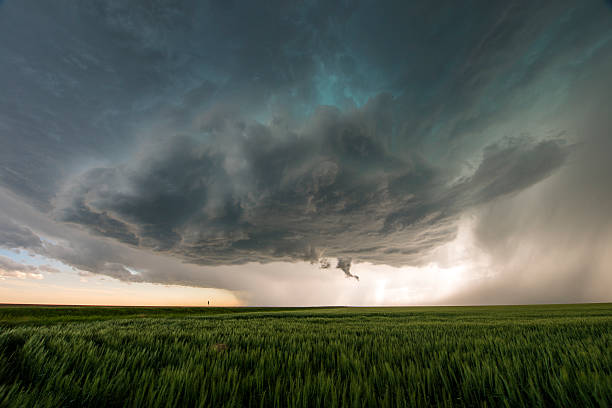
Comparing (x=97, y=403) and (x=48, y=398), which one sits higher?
(x=48, y=398)

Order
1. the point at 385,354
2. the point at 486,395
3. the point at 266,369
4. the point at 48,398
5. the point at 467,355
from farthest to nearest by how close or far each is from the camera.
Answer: the point at 385,354 < the point at 467,355 < the point at 266,369 < the point at 486,395 < the point at 48,398

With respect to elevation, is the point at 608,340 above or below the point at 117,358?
below

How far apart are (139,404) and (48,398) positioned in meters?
0.45

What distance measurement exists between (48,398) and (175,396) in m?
0.62

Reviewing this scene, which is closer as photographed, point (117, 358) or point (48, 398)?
point (48, 398)

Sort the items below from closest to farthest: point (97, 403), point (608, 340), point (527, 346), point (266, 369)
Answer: point (97, 403)
point (266, 369)
point (527, 346)
point (608, 340)

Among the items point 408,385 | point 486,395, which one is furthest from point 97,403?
point 486,395

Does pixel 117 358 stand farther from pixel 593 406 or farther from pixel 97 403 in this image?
pixel 593 406

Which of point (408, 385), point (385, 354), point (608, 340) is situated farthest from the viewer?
point (608, 340)

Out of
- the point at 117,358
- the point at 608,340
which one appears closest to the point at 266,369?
the point at 117,358

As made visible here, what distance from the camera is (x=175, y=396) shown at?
1.56 meters

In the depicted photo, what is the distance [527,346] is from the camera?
136 inches

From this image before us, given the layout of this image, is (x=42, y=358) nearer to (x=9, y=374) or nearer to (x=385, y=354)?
(x=9, y=374)

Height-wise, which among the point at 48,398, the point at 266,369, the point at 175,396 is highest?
the point at 48,398
